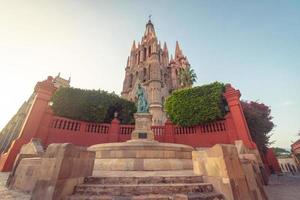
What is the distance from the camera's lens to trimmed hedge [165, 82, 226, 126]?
13.0 m

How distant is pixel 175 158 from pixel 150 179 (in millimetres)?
4071

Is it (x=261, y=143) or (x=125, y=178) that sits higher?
(x=261, y=143)

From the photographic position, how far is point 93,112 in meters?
14.6

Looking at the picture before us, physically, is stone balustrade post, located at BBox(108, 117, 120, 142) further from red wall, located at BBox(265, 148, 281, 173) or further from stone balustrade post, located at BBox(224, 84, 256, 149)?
red wall, located at BBox(265, 148, 281, 173)

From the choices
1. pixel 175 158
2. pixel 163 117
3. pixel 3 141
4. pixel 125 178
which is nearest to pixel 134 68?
pixel 163 117

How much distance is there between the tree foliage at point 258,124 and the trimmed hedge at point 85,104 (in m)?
12.6

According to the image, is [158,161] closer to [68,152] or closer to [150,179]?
[150,179]

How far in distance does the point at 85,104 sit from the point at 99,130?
2757 mm

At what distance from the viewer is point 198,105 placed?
1391 cm

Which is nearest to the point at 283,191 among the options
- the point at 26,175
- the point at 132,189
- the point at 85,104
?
the point at 132,189

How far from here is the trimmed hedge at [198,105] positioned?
1298cm

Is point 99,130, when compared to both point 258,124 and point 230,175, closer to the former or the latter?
point 230,175

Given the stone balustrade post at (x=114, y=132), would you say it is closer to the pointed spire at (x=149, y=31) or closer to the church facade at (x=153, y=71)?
the church facade at (x=153, y=71)

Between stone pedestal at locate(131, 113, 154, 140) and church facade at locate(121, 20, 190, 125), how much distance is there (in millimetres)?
20358
